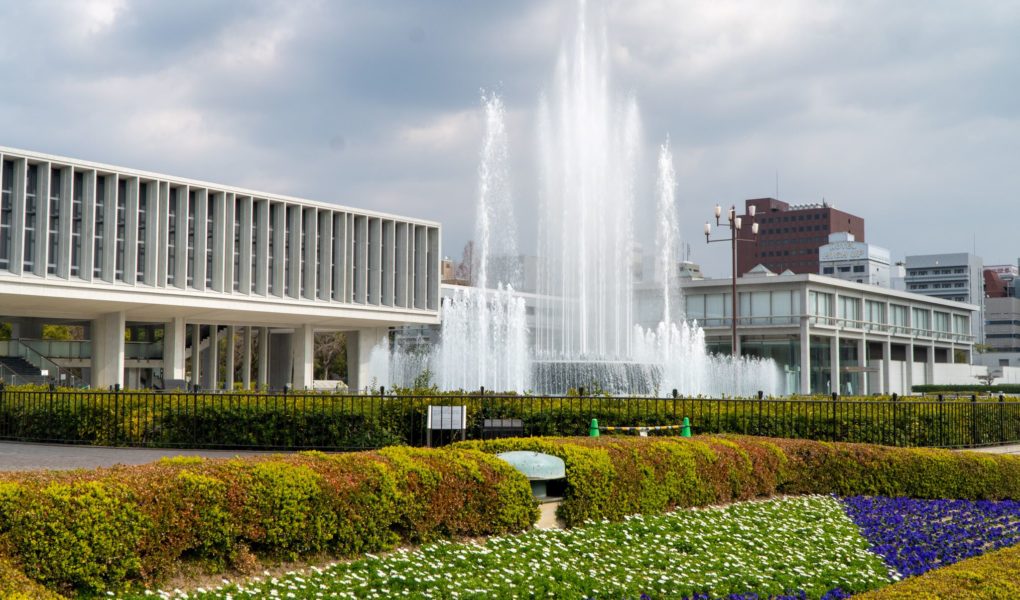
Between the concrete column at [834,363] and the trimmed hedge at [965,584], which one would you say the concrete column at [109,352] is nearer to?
the concrete column at [834,363]

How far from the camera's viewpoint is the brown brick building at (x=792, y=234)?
530 feet

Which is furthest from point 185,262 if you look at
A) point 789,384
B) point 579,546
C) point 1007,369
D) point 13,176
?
point 1007,369

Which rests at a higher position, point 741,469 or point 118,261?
point 118,261

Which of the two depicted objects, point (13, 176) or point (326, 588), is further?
point (13, 176)

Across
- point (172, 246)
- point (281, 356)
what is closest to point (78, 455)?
point (172, 246)

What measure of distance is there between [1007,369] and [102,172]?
80629 mm

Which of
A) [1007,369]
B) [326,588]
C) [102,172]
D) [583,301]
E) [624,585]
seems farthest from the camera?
[1007,369]

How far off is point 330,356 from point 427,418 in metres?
71.5

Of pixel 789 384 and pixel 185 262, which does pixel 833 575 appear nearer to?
pixel 185 262

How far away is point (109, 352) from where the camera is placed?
48938 millimetres

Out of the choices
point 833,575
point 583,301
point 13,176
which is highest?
point 13,176

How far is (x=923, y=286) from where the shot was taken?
156 m

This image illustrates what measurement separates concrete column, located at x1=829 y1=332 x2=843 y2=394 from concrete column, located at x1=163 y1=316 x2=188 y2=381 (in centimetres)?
4007

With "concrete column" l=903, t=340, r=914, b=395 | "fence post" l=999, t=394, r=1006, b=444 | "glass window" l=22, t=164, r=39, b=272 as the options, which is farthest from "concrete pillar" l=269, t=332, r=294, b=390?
"fence post" l=999, t=394, r=1006, b=444
